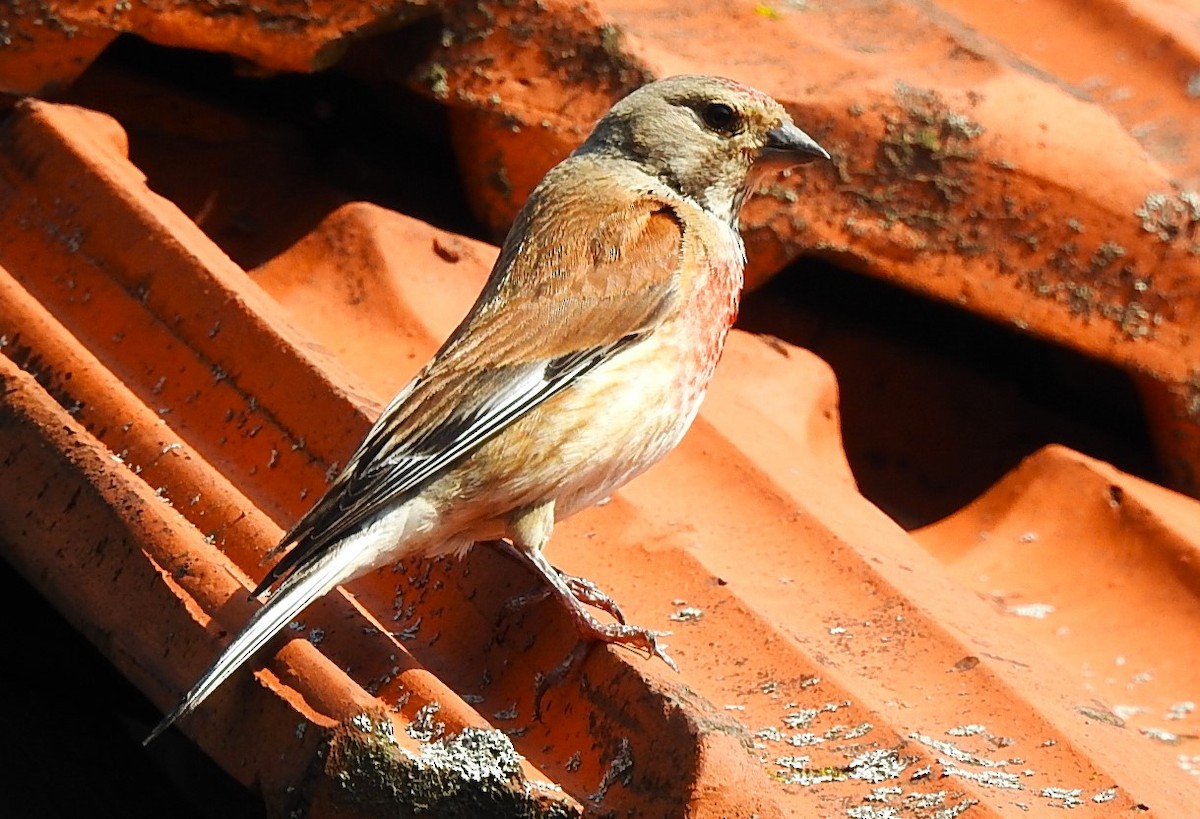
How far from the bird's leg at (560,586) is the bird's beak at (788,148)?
3.02ft

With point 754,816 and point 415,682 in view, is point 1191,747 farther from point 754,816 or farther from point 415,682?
point 415,682

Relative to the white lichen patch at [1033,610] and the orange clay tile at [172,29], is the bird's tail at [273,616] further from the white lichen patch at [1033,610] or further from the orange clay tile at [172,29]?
the white lichen patch at [1033,610]

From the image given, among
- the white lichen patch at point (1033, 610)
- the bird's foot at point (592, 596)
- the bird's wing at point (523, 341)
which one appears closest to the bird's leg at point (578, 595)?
the bird's foot at point (592, 596)

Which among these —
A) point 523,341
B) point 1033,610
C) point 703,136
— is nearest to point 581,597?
point 523,341

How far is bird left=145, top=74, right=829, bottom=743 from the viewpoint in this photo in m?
2.49

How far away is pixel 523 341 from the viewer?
9.27 feet

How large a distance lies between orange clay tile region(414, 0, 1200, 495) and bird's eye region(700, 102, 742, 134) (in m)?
0.35

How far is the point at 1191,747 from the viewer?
10.2ft

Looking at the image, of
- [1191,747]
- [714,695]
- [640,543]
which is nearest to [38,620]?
[640,543]

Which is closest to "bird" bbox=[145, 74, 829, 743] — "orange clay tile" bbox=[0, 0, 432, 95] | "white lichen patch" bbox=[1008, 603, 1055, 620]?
"orange clay tile" bbox=[0, 0, 432, 95]

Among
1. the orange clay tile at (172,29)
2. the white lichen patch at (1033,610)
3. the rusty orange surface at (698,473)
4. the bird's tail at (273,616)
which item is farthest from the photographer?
the white lichen patch at (1033,610)

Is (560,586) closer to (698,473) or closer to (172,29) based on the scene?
(698,473)

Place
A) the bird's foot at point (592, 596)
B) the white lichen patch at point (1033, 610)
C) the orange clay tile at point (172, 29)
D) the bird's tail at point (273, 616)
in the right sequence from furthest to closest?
1. the white lichen patch at point (1033, 610)
2. the orange clay tile at point (172, 29)
3. the bird's foot at point (592, 596)
4. the bird's tail at point (273, 616)

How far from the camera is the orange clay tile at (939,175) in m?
3.56
